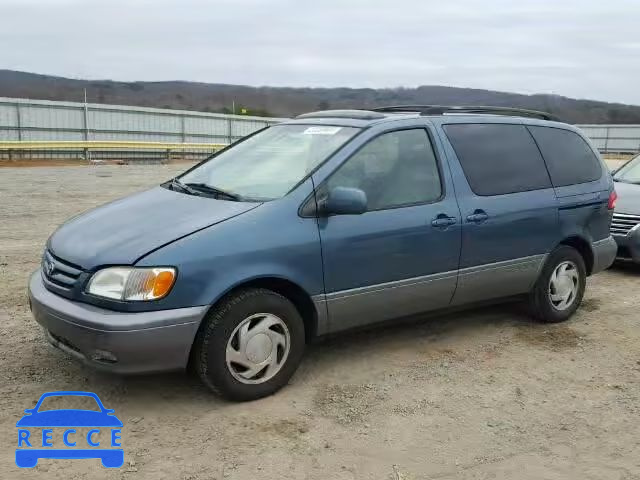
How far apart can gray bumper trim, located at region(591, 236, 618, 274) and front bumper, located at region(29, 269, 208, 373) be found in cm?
372

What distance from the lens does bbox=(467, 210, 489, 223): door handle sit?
14.9 feet

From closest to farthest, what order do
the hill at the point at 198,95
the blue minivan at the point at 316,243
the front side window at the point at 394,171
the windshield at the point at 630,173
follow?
1. the blue minivan at the point at 316,243
2. the front side window at the point at 394,171
3. the windshield at the point at 630,173
4. the hill at the point at 198,95

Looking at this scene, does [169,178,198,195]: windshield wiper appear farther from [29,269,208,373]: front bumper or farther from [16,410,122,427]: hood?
[16,410,122,427]: hood

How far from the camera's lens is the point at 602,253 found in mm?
5594

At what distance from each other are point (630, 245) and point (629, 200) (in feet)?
2.03

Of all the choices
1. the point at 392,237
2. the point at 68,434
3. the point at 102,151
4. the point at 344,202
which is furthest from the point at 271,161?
the point at 102,151

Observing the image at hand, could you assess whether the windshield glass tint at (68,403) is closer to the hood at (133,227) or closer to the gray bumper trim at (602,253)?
the hood at (133,227)

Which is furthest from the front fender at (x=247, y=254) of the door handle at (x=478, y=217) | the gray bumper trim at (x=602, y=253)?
the gray bumper trim at (x=602, y=253)

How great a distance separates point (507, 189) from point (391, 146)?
3.71ft

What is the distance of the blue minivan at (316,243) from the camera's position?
11.2 feet

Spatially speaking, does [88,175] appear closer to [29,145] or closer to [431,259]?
[29,145]

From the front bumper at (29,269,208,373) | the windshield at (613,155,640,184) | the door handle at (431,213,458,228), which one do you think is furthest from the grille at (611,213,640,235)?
the front bumper at (29,269,208,373)

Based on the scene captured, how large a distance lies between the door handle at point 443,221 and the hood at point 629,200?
3851 mm

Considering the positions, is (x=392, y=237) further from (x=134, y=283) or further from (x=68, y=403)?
(x=68, y=403)
